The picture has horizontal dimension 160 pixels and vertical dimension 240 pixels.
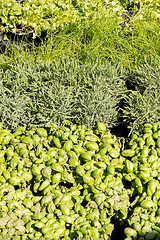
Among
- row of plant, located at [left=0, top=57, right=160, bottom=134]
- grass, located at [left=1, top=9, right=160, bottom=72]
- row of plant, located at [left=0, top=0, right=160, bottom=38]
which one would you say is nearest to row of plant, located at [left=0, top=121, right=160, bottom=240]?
row of plant, located at [left=0, top=57, right=160, bottom=134]

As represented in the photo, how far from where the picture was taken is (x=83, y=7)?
4.22 m

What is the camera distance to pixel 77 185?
223 centimetres

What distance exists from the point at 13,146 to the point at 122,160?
0.91m

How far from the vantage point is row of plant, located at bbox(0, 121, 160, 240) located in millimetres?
1858

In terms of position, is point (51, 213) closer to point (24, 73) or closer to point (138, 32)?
point (24, 73)

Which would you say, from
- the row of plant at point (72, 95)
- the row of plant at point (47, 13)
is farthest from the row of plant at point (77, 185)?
the row of plant at point (47, 13)

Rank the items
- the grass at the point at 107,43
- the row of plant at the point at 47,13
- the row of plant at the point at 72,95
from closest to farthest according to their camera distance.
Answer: the row of plant at the point at 72,95
the grass at the point at 107,43
the row of plant at the point at 47,13

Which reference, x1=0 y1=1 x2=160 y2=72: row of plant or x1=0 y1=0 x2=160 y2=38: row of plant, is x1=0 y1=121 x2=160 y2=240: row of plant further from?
x1=0 y1=0 x2=160 y2=38: row of plant

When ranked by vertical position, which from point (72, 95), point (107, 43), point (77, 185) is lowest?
point (77, 185)

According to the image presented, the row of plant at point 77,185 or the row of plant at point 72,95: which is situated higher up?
the row of plant at point 72,95

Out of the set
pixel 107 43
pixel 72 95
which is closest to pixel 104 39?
pixel 107 43

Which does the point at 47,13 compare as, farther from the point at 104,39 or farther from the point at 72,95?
the point at 72,95

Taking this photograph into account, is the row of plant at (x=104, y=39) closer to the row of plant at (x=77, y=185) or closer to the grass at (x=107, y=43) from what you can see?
the grass at (x=107, y=43)

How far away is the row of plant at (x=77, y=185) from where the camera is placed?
186 cm
